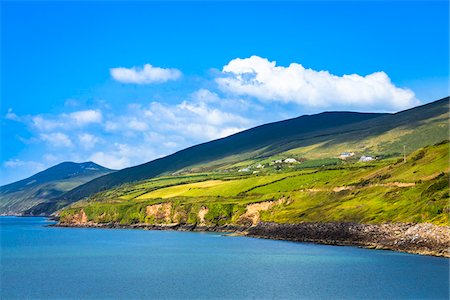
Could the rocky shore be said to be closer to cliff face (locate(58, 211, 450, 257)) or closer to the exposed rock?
cliff face (locate(58, 211, 450, 257))

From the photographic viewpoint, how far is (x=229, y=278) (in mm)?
91188

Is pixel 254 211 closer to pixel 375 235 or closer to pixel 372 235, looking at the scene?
pixel 372 235

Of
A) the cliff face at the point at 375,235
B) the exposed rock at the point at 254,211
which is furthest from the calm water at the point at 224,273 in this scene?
the exposed rock at the point at 254,211

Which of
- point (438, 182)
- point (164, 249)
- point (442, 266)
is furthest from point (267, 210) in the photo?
point (442, 266)

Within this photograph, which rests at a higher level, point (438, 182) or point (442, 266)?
point (438, 182)

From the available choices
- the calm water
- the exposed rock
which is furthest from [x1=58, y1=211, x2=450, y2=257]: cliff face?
the exposed rock

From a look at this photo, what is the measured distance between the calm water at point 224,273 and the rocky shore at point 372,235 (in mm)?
3746

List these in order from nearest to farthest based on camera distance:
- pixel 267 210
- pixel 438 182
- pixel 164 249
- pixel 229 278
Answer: pixel 229 278
pixel 438 182
pixel 164 249
pixel 267 210

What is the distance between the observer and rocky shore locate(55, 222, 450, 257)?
356 ft

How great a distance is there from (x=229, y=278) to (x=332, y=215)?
6111 centimetres

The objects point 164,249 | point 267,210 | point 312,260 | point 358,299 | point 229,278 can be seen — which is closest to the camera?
point 358,299

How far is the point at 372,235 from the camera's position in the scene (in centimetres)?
12788

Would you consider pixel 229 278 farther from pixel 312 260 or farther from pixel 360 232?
pixel 360 232

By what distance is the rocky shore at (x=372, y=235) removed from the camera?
356ft
